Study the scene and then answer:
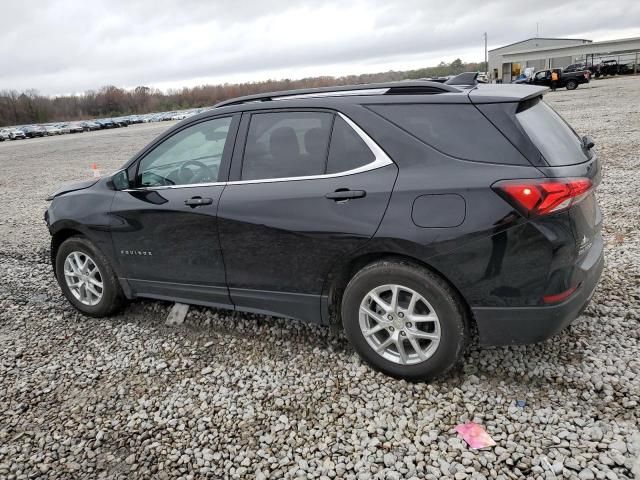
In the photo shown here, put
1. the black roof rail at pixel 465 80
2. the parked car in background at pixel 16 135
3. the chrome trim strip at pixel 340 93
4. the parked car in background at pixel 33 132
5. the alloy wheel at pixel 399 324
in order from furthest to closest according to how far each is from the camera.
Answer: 1. the parked car in background at pixel 33 132
2. the parked car in background at pixel 16 135
3. the black roof rail at pixel 465 80
4. the chrome trim strip at pixel 340 93
5. the alloy wheel at pixel 399 324

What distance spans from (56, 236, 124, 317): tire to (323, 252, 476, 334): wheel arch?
2128mm

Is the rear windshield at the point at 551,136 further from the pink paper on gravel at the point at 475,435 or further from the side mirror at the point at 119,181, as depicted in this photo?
the side mirror at the point at 119,181

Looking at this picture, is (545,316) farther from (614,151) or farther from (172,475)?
(614,151)

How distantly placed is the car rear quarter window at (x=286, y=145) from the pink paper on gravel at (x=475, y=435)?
174 cm

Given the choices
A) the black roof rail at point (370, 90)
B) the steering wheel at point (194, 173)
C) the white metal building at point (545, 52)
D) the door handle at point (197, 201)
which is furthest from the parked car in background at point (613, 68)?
the door handle at point (197, 201)

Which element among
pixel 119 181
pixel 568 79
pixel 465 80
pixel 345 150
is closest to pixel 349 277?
pixel 345 150

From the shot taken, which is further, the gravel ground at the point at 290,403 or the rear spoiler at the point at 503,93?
the rear spoiler at the point at 503,93

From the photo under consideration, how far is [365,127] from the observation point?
3.19m

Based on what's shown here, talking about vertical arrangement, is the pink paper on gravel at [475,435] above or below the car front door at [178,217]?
below

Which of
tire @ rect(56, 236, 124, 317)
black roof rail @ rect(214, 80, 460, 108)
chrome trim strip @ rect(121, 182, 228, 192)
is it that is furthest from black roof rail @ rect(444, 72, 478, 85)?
tire @ rect(56, 236, 124, 317)

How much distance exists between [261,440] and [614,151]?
10.4 m

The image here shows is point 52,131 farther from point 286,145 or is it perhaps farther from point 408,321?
point 408,321

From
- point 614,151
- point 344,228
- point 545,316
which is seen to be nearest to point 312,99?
point 344,228

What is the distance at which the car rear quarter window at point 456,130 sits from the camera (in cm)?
281
